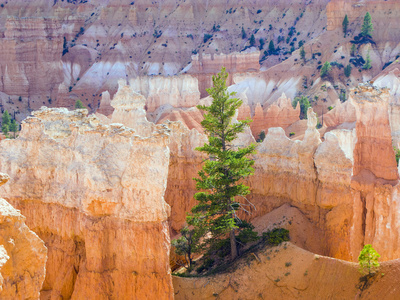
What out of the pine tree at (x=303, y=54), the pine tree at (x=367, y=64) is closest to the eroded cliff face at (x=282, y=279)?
the pine tree at (x=367, y=64)

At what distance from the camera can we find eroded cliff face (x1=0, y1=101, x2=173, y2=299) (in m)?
20.7

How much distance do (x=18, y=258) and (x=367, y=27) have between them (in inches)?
3239

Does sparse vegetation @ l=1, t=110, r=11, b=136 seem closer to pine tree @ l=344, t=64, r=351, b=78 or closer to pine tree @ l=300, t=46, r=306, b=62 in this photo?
pine tree @ l=300, t=46, r=306, b=62

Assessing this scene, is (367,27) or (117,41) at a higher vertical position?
(117,41)

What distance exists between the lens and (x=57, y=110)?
92.9 feet

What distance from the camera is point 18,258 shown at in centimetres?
1233

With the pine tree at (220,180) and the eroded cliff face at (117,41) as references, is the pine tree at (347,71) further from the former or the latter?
the pine tree at (220,180)

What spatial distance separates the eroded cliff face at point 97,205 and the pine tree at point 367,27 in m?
72.0

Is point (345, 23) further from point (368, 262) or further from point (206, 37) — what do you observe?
point (368, 262)

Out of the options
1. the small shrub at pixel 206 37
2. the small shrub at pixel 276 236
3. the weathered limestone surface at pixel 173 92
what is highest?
the small shrub at pixel 206 37

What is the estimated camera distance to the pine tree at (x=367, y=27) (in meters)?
85.2

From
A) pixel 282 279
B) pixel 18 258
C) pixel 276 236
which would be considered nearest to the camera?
pixel 18 258

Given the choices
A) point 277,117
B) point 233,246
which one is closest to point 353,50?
point 277,117

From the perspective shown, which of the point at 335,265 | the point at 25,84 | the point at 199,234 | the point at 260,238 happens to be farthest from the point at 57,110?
the point at 25,84
